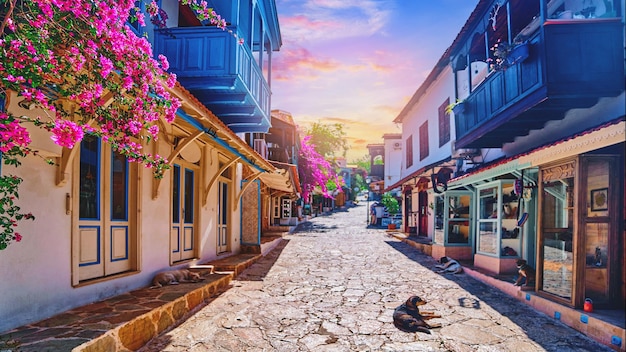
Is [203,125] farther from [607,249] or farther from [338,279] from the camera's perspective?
[607,249]

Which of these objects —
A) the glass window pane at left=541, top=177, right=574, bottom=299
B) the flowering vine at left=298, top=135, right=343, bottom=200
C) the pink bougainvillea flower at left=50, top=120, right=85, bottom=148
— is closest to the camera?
the pink bougainvillea flower at left=50, top=120, right=85, bottom=148

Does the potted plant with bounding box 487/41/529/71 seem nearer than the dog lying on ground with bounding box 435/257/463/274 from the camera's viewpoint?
Yes

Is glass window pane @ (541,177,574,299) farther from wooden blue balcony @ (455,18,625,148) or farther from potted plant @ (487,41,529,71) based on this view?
potted plant @ (487,41,529,71)

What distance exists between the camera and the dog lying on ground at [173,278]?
6.47 m

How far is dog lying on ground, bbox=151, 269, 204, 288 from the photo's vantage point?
6.47 meters

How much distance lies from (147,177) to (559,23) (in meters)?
7.27

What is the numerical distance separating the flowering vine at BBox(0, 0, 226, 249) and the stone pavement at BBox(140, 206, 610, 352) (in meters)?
2.68

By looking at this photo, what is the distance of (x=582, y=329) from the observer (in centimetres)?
520

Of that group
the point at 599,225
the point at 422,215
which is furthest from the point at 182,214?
the point at 422,215

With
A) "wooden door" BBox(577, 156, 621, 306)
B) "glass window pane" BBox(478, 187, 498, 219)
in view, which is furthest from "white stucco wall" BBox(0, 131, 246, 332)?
"glass window pane" BBox(478, 187, 498, 219)

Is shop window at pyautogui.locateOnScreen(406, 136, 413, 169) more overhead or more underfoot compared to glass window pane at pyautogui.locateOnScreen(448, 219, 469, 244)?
more overhead

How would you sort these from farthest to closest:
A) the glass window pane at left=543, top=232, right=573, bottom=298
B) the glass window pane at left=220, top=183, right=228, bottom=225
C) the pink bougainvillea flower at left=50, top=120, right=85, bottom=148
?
1. the glass window pane at left=220, top=183, right=228, bottom=225
2. the glass window pane at left=543, top=232, right=573, bottom=298
3. the pink bougainvillea flower at left=50, top=120, right=85, bottom=148

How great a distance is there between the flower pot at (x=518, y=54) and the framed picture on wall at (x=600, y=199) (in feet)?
8.32

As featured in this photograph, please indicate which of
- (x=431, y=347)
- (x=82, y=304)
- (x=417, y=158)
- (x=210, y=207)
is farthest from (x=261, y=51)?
(x=417, y=158)
